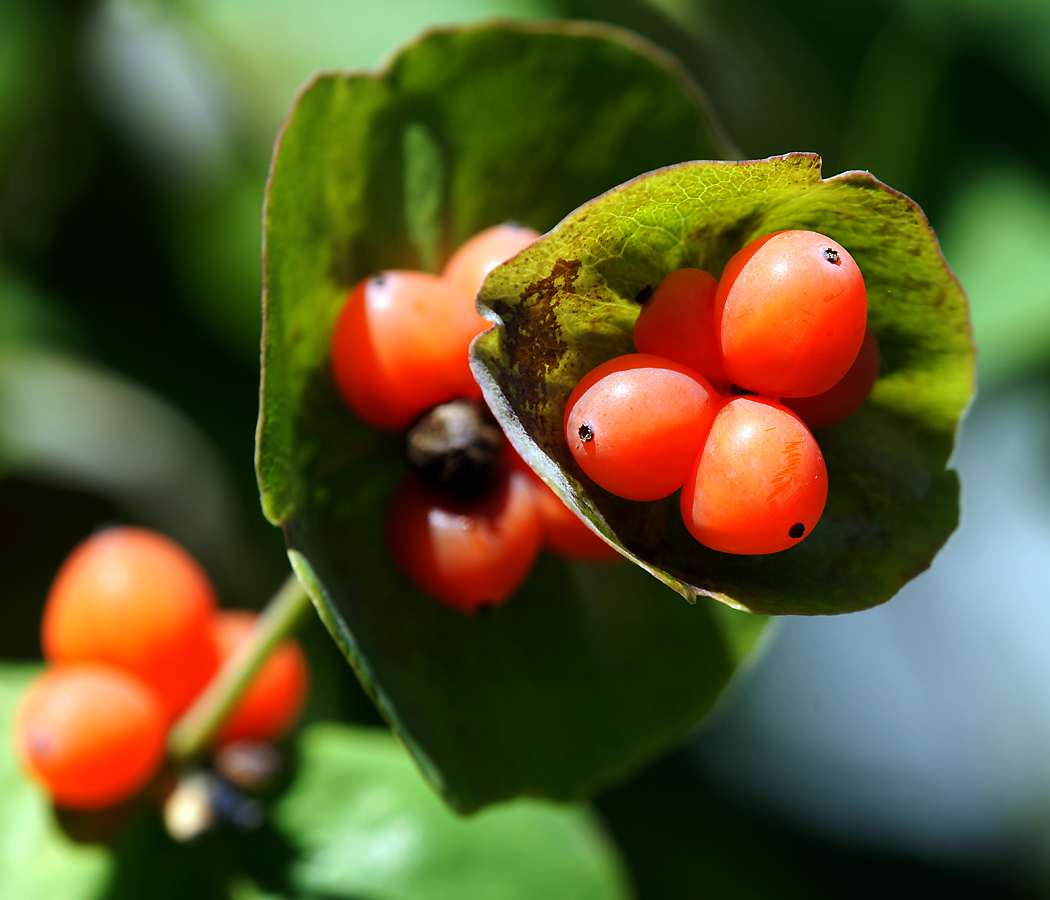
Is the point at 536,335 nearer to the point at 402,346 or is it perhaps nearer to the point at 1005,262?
the point at 402,346

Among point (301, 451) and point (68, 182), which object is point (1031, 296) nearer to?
point (301, 451)

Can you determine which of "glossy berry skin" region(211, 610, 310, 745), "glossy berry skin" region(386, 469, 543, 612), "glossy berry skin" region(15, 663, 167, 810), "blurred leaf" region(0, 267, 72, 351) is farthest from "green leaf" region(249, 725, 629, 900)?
"blurred leaf" region(0, 267, 72, 351)

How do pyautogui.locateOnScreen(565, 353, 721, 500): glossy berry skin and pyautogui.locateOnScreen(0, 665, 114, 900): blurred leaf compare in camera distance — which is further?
pyautogui.locateOnScreen(0, 665, 114, 900): blurred leaf

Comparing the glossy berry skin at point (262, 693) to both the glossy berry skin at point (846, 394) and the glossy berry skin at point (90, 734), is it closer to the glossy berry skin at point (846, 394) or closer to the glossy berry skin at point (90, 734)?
the glossy berry skin at point (90, 734)

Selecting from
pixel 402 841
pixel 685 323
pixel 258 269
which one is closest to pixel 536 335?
pixel 685 323

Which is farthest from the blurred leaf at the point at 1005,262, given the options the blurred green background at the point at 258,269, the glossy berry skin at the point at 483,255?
the glossy berry skin at the point at 483,255

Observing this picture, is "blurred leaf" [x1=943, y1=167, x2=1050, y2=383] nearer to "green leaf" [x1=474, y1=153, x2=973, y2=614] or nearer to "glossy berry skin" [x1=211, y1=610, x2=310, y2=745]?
"green leaf" [x1=474, y1=153, x2=973, y2=614]
